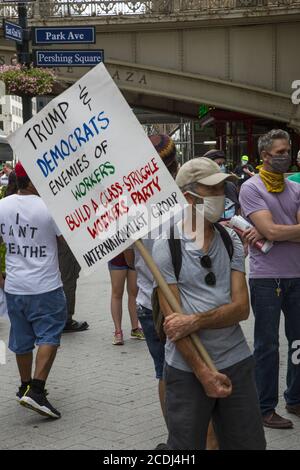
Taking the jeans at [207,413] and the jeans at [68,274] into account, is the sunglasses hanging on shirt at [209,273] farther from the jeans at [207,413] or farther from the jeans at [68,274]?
the jeans at [68,274]

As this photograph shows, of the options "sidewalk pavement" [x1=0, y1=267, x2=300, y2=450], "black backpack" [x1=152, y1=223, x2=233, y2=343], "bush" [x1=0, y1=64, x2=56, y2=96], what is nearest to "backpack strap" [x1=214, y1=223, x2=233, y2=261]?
"black backpack" [x1=152, y1=223, x2=233, y2=343]

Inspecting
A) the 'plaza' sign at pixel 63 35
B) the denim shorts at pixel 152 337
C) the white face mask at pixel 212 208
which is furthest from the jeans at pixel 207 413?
the 'plaza' sign at pixel 63 35

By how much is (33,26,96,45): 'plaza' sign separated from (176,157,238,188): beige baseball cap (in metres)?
9.16

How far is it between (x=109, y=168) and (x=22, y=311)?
85.1 inches

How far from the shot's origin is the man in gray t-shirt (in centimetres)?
342

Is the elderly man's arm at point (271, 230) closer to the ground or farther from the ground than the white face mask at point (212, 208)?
closer to the ground

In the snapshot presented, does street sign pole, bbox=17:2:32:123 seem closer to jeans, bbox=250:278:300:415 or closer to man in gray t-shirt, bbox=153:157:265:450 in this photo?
jeans, bbox=250:278:300:415

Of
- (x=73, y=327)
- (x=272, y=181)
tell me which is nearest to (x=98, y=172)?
(x=272, y=181)

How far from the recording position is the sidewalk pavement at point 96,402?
5.04 m

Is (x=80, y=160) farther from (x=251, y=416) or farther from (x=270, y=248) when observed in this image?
(x=270, y=248)

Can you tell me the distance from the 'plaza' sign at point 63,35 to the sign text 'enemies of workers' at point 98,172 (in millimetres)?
8756

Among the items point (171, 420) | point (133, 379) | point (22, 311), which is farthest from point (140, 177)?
point (133, 379)

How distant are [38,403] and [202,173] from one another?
2.55m

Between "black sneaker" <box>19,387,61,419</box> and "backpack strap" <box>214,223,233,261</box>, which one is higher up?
"backpack strap" <box>214,223,233,261</box>
